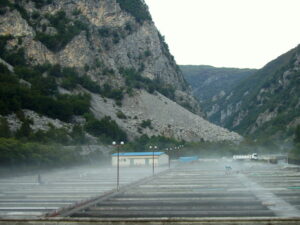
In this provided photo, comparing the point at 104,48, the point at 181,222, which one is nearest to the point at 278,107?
the point at 104,48

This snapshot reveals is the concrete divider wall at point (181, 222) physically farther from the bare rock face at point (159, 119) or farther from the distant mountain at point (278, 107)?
the distant mountain at point (278, 107)

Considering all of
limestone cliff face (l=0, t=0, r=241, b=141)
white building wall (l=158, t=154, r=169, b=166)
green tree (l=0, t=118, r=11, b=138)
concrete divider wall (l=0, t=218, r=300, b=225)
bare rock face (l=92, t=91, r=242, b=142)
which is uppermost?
limestone cliff face (l=0, t=0, r=241, b=141)

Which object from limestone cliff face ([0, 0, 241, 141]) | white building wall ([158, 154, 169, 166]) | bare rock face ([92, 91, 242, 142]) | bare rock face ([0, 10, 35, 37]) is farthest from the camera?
limestone cliff face ([0, 0, 241, 141])

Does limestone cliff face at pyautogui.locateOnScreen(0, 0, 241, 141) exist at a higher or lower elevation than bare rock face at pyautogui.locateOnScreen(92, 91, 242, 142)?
higher

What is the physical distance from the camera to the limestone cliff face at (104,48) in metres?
122

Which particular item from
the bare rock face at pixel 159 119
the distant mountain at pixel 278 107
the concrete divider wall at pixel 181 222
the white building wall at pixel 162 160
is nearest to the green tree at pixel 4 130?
the white building wall at pixel 162 160

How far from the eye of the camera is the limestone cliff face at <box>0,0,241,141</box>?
122m

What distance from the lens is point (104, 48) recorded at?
144 meters

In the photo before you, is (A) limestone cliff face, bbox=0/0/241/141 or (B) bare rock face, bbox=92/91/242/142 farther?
(A) limestone cliff face, bbox=0/0/241/141

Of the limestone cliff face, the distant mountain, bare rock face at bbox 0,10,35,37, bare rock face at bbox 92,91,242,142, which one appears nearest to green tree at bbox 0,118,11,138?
the limestone cliff face

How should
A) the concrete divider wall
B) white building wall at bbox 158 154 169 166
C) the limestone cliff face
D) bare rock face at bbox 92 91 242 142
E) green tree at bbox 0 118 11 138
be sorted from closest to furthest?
1. the concrete divider wall
2. green tree at bbox 0 118 11 138
3. white building wall at bbox 158 154 169 166
4. bare rock face at bbox 92 91 242 142
5. the limestone cliff face

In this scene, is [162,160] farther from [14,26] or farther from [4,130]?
[14,26]

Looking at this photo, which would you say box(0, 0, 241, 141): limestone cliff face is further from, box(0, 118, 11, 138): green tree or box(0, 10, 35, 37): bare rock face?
box(0, 118, 11, 138): green tree

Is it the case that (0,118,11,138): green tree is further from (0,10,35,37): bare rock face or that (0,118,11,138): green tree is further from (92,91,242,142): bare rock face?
(0,10,35,37): bare rock face
